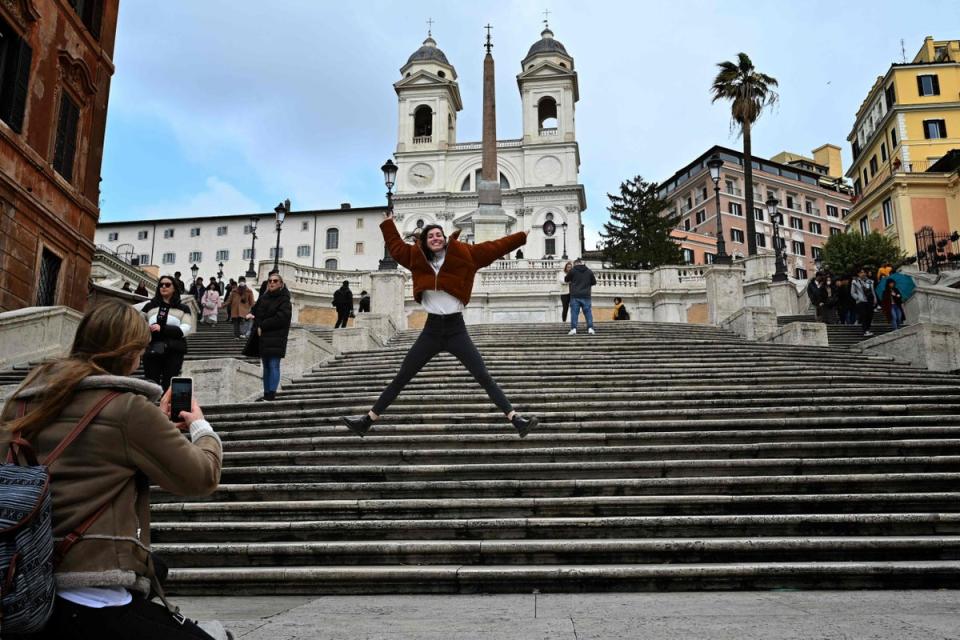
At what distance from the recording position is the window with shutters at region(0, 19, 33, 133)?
15.3 metres

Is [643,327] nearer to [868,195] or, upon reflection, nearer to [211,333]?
[211,333]

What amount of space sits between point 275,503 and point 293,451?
4.90 ft

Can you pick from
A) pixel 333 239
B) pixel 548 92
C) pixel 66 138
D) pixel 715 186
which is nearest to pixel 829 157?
pixel 548 92

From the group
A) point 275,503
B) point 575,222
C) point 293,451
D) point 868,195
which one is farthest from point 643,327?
point 575,222

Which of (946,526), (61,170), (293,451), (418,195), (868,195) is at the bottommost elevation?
(946,526)

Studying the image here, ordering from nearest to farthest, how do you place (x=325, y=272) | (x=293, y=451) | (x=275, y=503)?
1. (x=275, y=503)
2. (x=293, y=451)
3. (x=325, y=272)

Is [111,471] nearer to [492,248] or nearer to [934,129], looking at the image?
[492,248]

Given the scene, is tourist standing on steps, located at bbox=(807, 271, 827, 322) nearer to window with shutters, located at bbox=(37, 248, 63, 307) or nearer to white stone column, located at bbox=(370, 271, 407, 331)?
white stone column, located at bbox=(370, 271, 407, 331)

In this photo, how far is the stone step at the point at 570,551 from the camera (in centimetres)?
559

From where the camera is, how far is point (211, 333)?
20562 mm

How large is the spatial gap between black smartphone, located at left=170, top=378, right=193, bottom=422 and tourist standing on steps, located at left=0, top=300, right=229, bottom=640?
5.9 inches

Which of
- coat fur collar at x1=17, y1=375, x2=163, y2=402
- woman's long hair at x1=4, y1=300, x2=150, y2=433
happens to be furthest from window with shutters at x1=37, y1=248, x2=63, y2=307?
coat fur collar at x1=17, y1=375, x2=163, y2=402

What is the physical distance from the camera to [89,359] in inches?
93.5

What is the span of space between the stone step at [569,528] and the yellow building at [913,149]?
4558 centimetres
